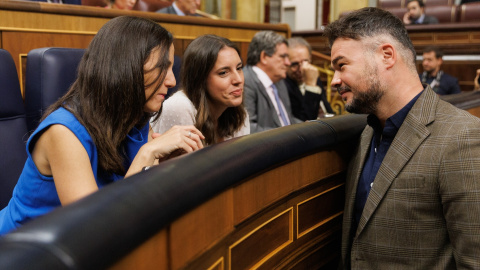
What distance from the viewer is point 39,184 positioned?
610 mm

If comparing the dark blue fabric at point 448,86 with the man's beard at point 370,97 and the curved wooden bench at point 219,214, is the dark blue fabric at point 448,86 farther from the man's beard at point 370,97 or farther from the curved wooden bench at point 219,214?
the man's beard at point 370,97

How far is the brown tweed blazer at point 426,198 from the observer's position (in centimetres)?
59

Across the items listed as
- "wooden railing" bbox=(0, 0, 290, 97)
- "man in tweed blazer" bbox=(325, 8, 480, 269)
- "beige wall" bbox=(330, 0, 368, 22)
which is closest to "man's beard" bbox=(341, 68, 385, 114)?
"man in tweed blazer" bbox=(325, 8, 480, 269)

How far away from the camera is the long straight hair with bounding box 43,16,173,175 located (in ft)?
2.02

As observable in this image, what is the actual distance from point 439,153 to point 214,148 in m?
0.30

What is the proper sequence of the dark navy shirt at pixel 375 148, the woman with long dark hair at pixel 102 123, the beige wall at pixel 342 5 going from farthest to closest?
the beige wall at pixel 342 5 < the dark navy shirt at pixel 375 148 < the woman with long dark hair at pixel 102 123

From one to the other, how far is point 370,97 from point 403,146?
0.29ft

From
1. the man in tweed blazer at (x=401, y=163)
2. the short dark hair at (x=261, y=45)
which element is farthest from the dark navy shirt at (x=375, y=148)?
the short dark hair at (x=261, y=45)

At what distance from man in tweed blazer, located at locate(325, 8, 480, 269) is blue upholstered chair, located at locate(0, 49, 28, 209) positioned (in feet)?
1.84

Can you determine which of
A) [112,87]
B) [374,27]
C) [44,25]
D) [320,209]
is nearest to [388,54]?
[374,27]

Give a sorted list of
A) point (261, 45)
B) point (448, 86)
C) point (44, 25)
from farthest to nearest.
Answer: point (448, 86), point (261, 45), point (44, 25)

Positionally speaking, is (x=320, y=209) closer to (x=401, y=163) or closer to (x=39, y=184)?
(x=401, y=163)

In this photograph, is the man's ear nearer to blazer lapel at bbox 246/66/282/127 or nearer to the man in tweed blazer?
the man in tweed blazer

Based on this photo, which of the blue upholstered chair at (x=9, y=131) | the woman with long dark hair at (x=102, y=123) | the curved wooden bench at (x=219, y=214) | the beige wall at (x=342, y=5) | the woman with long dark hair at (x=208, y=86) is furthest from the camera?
the beige wall at (x=342, y=5)
